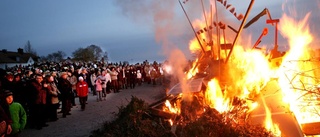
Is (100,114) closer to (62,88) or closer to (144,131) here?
(62,88)

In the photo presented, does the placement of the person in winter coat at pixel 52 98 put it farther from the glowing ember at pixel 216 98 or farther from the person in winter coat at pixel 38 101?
the glowing ember at pixel 216 98

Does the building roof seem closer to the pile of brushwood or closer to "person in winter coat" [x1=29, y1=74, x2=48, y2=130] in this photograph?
"person in winter coat" [x1=29, y1=74, x2=48, y2=130]

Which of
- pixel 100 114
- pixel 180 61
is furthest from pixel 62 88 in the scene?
pixel 180 61

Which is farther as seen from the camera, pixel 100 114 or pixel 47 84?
Result: pixel 100 114

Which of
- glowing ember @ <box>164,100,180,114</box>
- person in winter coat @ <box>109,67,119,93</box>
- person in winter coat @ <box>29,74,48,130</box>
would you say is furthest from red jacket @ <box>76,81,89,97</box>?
glowing ember @ <box>164,100,180,114</box>

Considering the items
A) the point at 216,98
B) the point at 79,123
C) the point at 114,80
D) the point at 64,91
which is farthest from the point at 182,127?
the point at 114,80

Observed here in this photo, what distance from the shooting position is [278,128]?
5910 millimetres

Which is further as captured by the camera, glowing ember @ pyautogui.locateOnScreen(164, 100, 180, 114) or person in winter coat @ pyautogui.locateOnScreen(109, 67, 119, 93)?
person in winter coat @ pyautogui.locateOnScreen(109, 67, 119, 93)

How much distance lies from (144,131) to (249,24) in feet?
10.7

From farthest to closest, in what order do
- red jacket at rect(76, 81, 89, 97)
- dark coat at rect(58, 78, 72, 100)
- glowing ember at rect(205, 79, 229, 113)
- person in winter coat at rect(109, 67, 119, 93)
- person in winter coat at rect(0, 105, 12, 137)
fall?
person in winter coat at rect(109, 67, 119, 93) < red jacket at rect(76, 81, 89, 97) < dark coat at rect(58, 78, 72, 100) < glowing ember at rect(205, 79, 229, 113) < person in winter coat at rect(0, 105, 12, 137)

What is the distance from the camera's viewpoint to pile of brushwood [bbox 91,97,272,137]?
5.54 metres

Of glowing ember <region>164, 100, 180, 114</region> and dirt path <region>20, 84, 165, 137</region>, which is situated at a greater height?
glowing ember <region>164, 100, 180, 114</region>

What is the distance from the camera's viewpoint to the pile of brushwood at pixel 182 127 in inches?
218

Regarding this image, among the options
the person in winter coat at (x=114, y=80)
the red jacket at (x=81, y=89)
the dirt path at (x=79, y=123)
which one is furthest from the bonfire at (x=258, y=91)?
the person in winter coat at (x=114, y=80)
